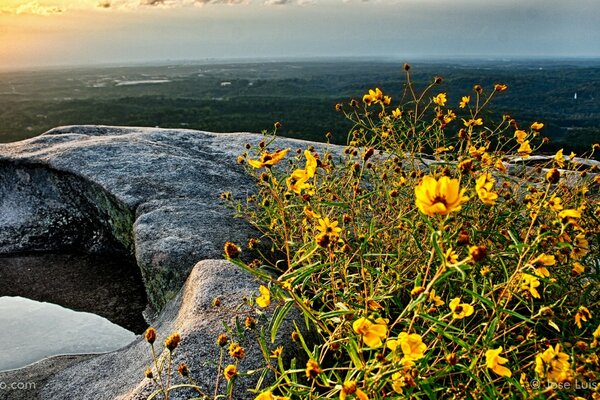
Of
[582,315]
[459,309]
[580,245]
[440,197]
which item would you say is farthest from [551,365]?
[580,245]

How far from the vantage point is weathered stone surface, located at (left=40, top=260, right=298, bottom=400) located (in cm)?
278

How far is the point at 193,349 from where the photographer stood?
115 inches

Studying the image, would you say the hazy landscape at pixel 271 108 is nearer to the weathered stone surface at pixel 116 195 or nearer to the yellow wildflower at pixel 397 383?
the weathered stone surface at pixel 116 195

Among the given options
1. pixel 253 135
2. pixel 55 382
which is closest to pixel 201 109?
pixel 253 135

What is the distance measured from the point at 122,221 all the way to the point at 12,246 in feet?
5.72

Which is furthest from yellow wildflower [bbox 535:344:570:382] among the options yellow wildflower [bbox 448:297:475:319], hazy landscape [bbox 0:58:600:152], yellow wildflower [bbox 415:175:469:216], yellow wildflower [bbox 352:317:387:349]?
hazy landscape [bbox 0:58:600:152]

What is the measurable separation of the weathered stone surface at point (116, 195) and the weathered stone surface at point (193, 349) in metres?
1.05

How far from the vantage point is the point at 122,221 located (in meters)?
6.08

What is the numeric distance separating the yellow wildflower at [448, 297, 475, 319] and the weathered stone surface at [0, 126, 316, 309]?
3.19m

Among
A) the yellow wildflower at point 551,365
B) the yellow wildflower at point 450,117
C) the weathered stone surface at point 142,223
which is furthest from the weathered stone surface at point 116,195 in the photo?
the yellow wildflower at point 551,365

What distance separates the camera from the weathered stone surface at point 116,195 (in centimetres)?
519

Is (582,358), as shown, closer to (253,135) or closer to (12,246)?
(12,246)

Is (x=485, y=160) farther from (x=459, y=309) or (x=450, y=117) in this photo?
(x=459, y=309)

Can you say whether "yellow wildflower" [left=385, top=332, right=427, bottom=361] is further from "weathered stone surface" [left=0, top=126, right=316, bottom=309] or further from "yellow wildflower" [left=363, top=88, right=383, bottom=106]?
"weathered stone surface" [left=0, top=126, right=316, bottom=309]
